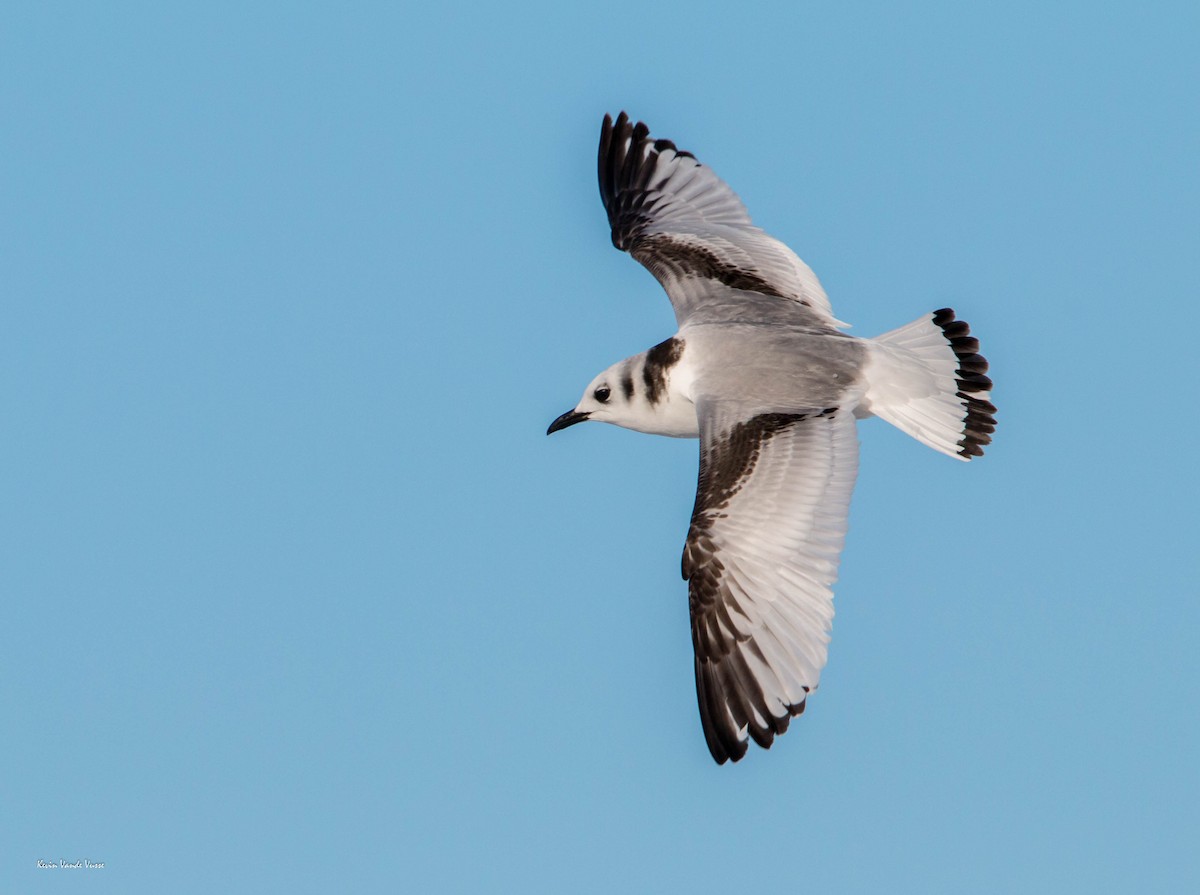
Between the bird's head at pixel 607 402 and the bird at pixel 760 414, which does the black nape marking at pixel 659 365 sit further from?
the bird's head at pixel 607 402

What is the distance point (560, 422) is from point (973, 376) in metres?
3.14

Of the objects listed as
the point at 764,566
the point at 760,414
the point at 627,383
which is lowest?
the point at 764,566

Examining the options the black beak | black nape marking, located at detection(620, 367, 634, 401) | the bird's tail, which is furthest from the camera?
the black beak

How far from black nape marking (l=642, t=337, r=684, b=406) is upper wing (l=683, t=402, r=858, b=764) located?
45.3 inches

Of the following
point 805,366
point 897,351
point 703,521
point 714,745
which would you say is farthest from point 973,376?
point 714,745

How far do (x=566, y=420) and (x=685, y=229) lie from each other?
207 centimetres

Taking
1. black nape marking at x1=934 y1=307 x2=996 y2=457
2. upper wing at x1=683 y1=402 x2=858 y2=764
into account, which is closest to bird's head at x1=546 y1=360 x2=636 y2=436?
upper wing at x1=683 y1=402 x2=858 y2=764

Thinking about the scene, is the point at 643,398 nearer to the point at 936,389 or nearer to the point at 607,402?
the point at 607,402

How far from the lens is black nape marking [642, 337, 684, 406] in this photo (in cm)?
1164

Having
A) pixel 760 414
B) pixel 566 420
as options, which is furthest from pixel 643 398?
pixel 760 414

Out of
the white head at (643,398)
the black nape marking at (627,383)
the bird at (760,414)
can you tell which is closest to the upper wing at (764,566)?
the bird at (760,414)

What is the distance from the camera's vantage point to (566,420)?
12656 millimetres

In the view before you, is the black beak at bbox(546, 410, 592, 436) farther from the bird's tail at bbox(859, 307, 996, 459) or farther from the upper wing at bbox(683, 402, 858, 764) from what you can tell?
the bird's tail at bbox(859, 307, 996, 459)

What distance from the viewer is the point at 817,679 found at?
9797mm
